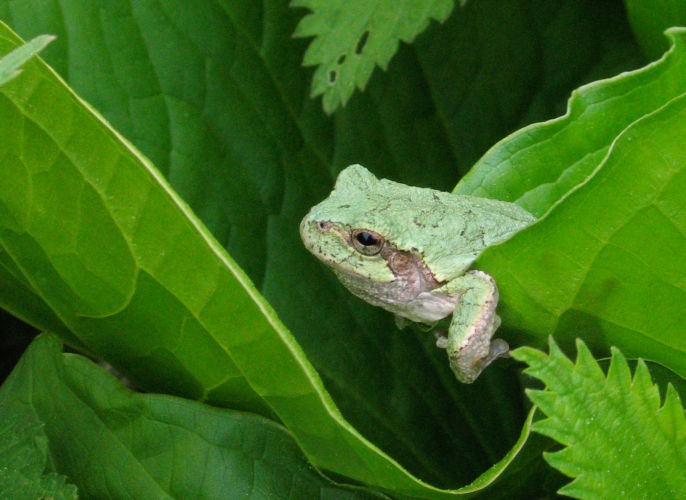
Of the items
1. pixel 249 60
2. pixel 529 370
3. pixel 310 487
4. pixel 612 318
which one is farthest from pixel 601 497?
pixel 249 60

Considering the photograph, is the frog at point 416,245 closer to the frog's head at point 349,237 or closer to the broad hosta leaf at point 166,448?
the frog's head at point 349,237

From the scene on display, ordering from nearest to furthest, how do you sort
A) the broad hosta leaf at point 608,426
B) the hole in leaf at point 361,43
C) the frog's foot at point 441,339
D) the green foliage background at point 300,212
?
the broad hosta leaf at point 608,426, the green foliage background at point 300,212, the frog's foot at point 441,339, the hole in leaf at point 361,43

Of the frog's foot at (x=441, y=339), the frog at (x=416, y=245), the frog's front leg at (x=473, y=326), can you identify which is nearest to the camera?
the frog's front leg at (x=473, y=326)

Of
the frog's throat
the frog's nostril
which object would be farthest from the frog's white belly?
the frog's nostril

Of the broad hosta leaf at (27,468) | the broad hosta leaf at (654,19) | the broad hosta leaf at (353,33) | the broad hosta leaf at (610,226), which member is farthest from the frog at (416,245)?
the broad hosta leaf at (27,468)

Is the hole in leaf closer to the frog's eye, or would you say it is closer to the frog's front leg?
the frog's eye

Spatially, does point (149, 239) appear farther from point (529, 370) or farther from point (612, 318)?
point (612, 318)

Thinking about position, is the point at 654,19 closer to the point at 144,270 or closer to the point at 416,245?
the point at 416,245
